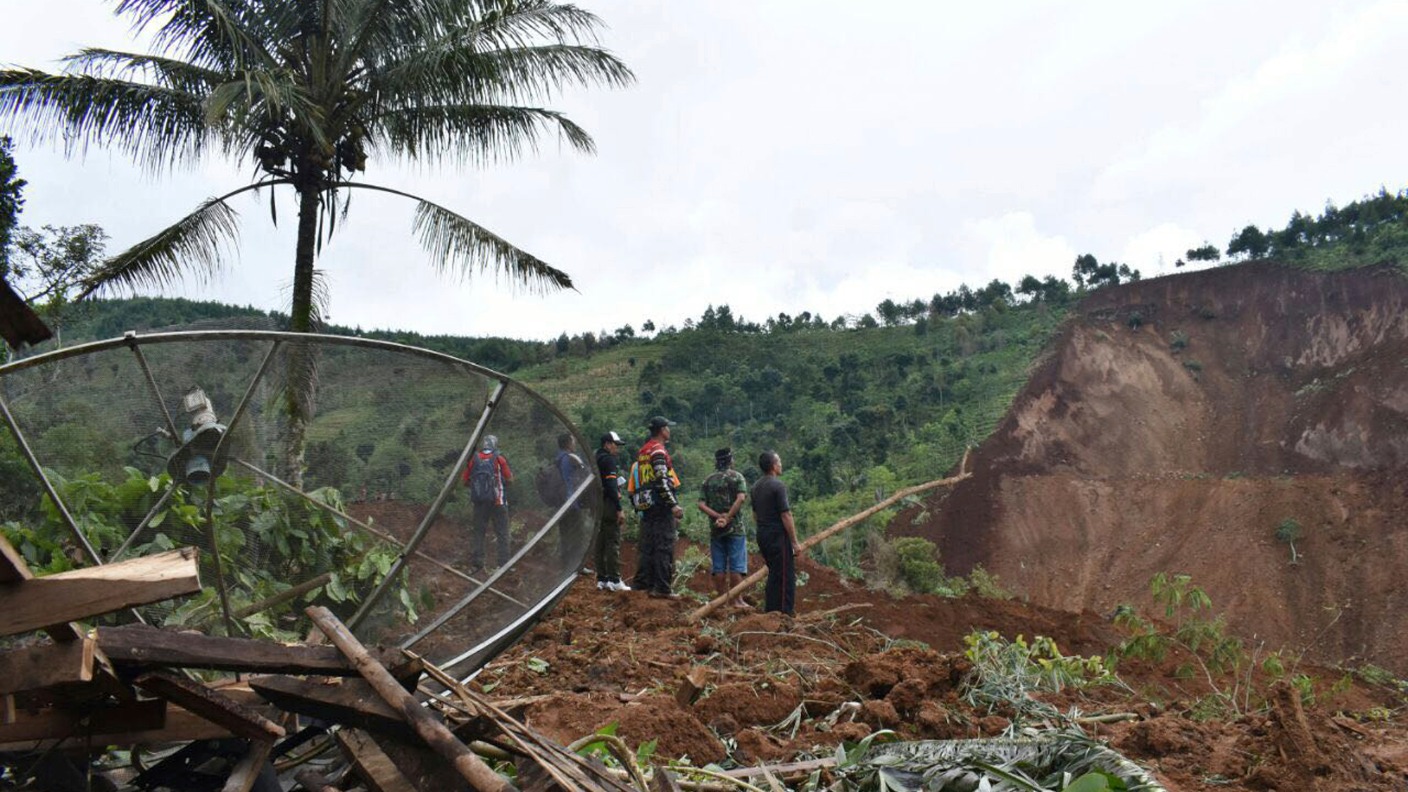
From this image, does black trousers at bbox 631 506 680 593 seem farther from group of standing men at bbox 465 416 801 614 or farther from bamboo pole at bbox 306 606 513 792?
bamboo pole at bbox 306 606 513 792

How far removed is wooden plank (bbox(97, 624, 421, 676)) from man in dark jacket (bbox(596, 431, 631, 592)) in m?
6.32

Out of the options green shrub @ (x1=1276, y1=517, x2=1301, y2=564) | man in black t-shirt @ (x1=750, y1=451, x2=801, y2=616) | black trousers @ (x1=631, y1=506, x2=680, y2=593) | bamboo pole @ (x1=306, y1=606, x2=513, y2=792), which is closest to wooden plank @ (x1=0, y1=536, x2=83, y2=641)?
bamboo pole @ (x1=306, y1=606, x2=513, y2=792)

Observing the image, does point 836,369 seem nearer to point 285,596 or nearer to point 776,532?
point 776,532

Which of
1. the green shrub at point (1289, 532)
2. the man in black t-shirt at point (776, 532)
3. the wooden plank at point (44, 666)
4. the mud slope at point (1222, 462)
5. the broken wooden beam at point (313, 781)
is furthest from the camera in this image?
the green shrub at point (1289, 532)

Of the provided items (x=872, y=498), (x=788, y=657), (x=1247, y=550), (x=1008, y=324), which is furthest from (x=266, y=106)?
(x=1008, y=324)

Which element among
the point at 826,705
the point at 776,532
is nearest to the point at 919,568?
the point at 776,532

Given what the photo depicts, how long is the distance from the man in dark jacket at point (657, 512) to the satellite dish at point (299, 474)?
4757 mm

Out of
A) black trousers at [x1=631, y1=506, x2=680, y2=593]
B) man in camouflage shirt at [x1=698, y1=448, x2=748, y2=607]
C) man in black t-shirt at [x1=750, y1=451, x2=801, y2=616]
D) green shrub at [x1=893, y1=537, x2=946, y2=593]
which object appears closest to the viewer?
man in black t-shirt at [x1=750, y1=451, x2=801, y2=616]

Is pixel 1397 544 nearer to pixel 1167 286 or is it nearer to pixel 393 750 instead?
pixel 1167 286

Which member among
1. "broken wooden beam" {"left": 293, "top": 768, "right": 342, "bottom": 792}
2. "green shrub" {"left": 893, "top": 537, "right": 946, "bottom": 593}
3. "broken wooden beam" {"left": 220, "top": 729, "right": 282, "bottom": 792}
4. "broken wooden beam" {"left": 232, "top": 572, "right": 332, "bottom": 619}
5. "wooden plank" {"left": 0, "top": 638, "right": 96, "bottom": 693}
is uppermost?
"wooden plank" {"left": 0, "top": 638, "right": 96, "bottom": 693}

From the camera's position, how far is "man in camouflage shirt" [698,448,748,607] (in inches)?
380

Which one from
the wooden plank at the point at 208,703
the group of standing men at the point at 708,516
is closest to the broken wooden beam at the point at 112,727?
the wooden plank at the point at 208,703

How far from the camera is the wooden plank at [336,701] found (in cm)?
312

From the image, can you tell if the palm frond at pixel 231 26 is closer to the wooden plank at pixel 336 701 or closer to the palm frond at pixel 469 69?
the palm frond at pixel 469 69
